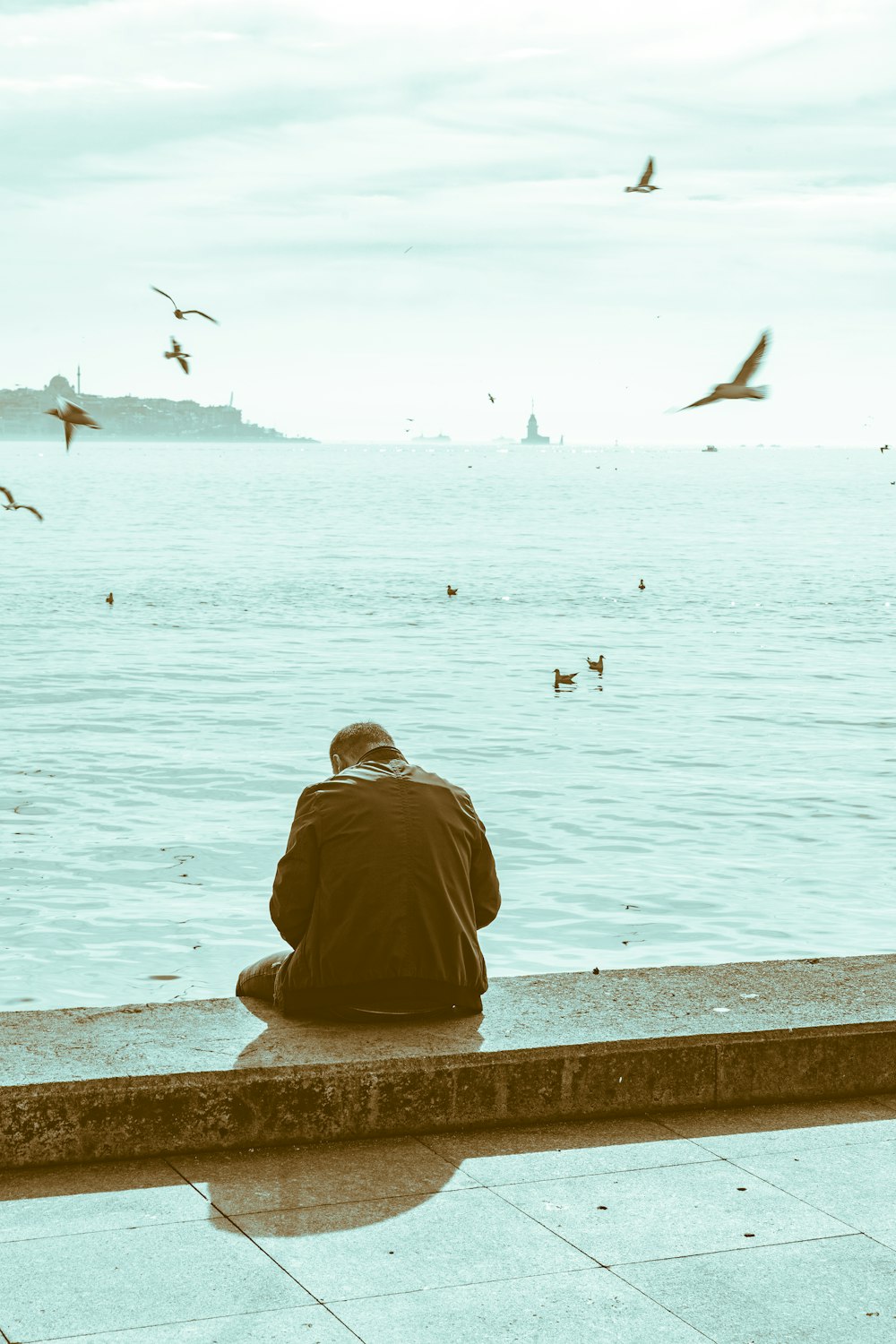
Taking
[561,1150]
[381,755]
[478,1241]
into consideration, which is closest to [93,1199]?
[478,1241]

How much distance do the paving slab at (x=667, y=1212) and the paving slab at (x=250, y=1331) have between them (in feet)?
2.22

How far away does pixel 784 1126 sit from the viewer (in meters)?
4.46

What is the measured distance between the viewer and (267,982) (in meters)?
4.98

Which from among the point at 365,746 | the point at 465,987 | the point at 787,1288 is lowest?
the point at 787,1288

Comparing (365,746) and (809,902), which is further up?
(365,746)

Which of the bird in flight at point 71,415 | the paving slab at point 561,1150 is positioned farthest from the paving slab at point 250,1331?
the bird in flight at point 71,415

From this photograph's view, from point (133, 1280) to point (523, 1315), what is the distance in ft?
2.73

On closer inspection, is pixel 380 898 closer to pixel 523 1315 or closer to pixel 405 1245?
pixel 405 1245

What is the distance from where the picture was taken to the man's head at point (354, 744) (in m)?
4.94

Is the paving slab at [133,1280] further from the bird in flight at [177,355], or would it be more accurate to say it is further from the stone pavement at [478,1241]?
the bird in flight at [177,355]

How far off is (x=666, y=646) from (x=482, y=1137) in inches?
1048

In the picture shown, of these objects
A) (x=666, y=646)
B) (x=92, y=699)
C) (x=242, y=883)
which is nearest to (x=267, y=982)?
(x=242, y=883)

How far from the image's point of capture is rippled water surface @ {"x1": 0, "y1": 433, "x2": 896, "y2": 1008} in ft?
35.3

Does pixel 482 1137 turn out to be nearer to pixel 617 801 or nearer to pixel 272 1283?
pixel 272 1283
